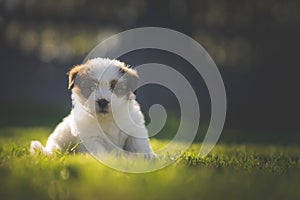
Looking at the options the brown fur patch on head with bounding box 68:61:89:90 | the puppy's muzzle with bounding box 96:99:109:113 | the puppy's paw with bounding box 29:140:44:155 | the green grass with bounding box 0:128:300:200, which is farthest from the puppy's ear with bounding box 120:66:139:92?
the green grass with bounding box 0:128:300:200

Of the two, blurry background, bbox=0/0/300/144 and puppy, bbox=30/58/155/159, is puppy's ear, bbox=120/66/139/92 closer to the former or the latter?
puppy, bbox=30/58/155/159

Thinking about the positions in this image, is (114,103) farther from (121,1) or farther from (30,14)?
(30,14)

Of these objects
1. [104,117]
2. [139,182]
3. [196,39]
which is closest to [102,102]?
[104,117]

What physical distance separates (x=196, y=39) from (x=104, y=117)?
31.8ft

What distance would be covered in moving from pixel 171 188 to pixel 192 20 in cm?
1213

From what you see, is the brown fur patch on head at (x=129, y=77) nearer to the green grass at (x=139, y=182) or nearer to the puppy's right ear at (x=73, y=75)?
the puppy's right ear at (x=73, y=75)

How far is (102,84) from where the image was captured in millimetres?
5242

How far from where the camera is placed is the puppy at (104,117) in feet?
16.9

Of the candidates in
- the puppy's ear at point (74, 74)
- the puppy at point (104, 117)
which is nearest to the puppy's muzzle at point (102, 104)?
the puppy at point (104, 117)

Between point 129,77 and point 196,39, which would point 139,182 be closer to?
point 129,77

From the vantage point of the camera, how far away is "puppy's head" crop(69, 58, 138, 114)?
16.8 ft

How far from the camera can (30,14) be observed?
15984 mm

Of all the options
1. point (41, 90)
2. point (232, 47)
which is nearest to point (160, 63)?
point (232, 47)

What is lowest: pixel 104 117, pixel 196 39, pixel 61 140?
pixel 196 39
